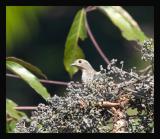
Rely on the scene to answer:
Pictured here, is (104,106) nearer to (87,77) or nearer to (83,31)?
(87,77)

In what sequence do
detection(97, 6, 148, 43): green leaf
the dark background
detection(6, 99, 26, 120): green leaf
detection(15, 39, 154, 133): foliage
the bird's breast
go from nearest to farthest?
detection(15, 39, 154, 133): foliage < the bird's breast < detection(6, 99, 26, 120): green leaf < detection(97, 6, 148, 43): green leaf < the dark background

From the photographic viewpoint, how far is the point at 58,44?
1548 cm

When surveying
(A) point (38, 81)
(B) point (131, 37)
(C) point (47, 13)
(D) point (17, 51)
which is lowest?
(A) point (38, 81)

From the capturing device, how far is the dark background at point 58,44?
13180mm

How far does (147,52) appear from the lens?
278 cm

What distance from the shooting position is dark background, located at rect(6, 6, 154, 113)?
13.2m

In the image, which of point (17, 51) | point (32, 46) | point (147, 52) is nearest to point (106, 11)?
point (147, 52)

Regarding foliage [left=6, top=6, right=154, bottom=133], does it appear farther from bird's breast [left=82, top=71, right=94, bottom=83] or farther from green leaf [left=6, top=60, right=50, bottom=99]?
green leaf [left=6, top=60, right=50, bottom=99]

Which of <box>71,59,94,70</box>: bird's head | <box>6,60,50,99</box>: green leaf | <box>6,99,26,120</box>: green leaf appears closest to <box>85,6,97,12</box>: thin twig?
<box>71,59,94,70</box>: bird's head

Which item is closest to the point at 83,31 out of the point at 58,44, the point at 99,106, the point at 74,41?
the point at 74,41

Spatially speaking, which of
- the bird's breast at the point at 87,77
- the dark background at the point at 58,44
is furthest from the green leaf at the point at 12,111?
the dark background at the point at 58,44
